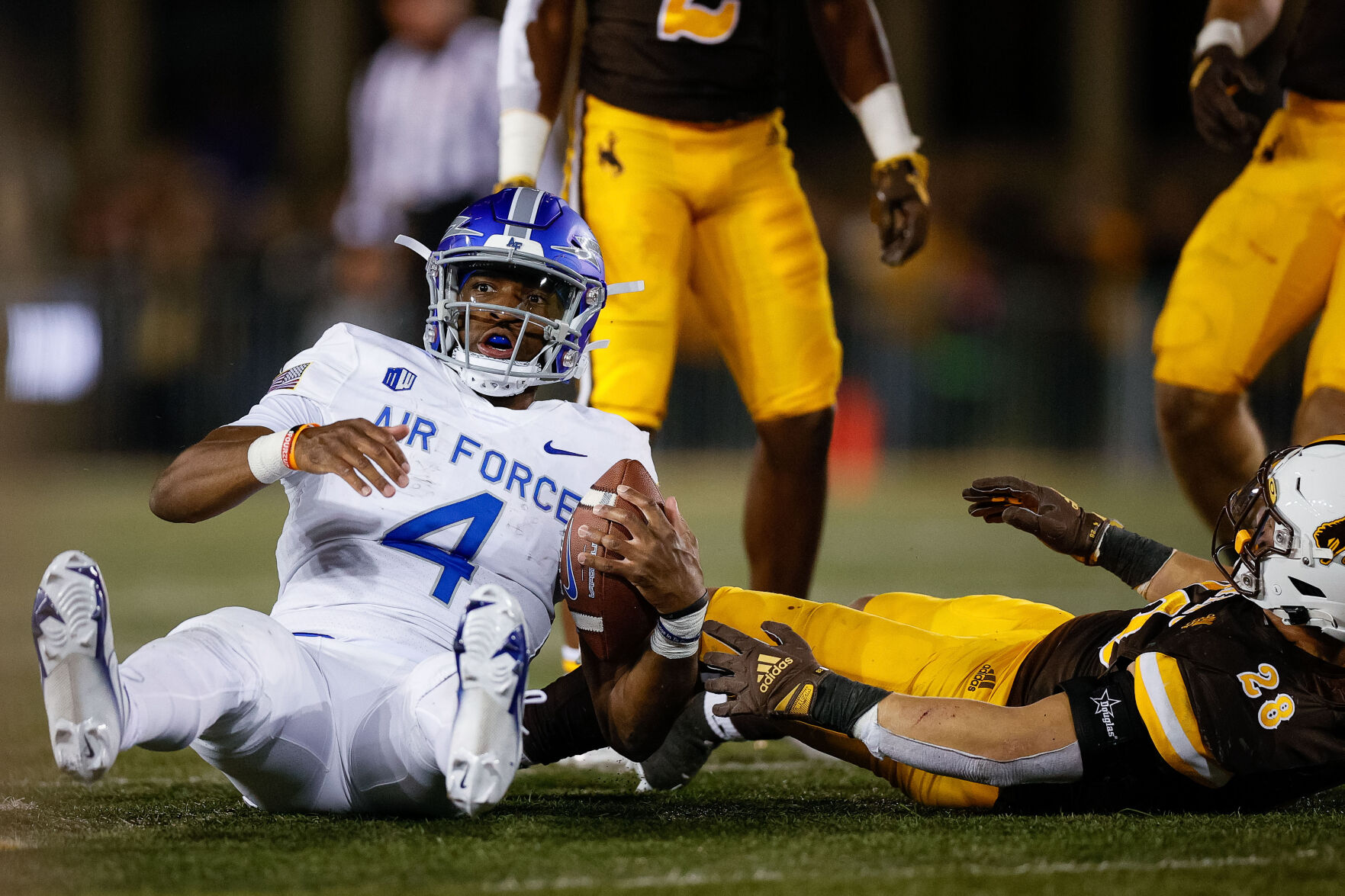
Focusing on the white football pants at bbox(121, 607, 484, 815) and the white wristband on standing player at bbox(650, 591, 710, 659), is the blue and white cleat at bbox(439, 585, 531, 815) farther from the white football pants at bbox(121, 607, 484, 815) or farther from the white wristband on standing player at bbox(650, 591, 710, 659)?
the white wristband on standing player at bbox(650, 591, 710, 659)

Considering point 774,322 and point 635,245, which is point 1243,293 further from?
point 635,245

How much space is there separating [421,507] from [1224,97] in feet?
7.51

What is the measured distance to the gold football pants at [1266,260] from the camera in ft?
12.6

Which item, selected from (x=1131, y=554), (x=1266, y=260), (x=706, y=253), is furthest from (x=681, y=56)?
(x=1131, y=554)

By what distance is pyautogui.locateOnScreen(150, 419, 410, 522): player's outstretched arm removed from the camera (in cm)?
258

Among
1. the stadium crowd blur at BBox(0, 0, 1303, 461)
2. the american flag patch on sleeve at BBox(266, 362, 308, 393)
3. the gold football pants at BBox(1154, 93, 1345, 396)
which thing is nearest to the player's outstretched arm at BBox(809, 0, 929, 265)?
the gold football pants at BBox(1154, 93, 1345, 396)

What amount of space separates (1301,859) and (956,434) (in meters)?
10.4

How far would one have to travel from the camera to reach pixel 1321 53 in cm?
387

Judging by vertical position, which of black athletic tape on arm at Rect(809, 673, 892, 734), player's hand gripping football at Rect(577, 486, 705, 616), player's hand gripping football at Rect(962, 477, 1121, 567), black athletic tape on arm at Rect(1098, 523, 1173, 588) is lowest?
black athletic tape on arm at Rect(809, 673, 892, 734)

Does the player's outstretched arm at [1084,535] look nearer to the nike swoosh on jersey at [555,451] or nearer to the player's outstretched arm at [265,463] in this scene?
the nike swoosh on jersey at [555,451]

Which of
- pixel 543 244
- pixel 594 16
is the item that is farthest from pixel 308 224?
pixel 543 244

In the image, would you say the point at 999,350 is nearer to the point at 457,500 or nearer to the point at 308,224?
the point at 308,224

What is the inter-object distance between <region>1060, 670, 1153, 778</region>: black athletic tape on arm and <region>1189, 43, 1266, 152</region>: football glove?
181 cm

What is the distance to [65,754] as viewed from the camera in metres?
2.25
